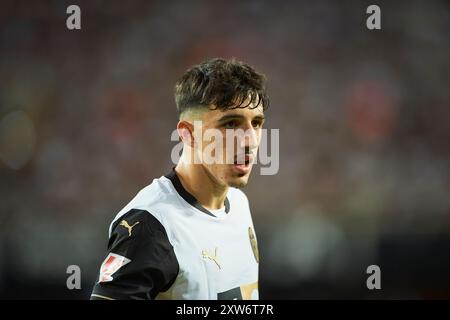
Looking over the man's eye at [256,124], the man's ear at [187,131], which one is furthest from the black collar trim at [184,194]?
the man's eye at [256,124]

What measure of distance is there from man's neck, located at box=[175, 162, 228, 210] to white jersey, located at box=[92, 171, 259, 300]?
27 millimetres

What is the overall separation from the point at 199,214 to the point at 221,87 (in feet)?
1.70

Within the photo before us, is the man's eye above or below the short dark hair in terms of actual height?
below

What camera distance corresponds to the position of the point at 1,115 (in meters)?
5.09

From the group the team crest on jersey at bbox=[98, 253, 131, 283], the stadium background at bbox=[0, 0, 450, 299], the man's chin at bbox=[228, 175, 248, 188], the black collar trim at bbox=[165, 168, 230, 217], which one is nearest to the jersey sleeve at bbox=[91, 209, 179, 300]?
the team crest on jersey at bbox=[98, 253, 131, 283]

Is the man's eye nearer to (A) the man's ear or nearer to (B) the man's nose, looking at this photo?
(B) the man's nose

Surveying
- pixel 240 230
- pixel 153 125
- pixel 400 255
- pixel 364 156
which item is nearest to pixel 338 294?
pixel 400 255

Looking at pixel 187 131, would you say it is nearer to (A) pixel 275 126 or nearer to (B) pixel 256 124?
(B) pixel 256 124

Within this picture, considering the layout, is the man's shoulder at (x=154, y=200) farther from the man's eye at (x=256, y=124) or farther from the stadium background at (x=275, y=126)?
the stadium background at (x=275, y=126)

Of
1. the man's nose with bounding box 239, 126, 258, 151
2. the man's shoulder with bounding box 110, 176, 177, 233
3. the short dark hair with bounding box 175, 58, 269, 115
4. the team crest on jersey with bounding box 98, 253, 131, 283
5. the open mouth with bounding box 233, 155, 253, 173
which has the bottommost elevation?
the team crest on jersey with bounding box 98, 253, 131, 283

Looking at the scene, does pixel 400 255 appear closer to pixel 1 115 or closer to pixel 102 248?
pixel 102 248

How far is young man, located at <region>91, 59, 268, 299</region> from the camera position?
66.2 inches

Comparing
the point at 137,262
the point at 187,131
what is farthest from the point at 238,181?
the point at 137,262

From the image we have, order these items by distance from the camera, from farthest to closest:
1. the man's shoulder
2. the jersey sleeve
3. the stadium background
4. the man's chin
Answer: the stadium background, the man's chin, the man's shoulder, the jersey sleeve
